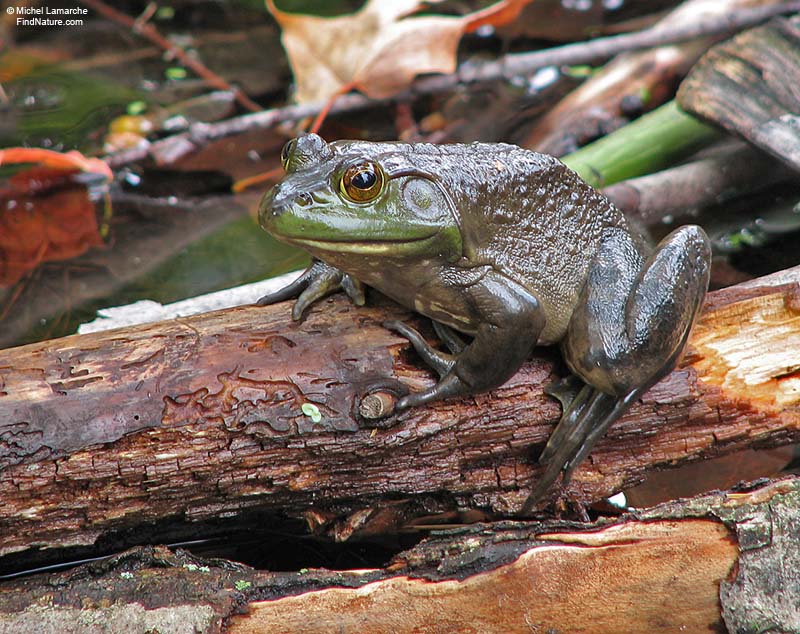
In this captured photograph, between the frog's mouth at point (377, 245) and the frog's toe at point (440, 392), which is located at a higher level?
the frog's mouth at point (377, 245)

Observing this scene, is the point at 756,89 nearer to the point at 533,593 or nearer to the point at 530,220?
the point at 530,220

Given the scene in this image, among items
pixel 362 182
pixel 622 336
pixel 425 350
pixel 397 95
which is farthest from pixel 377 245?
pixel 397 95

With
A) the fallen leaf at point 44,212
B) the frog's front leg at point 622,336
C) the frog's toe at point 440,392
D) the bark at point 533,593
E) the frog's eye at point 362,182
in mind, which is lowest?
the fallen leaf at point 44,212

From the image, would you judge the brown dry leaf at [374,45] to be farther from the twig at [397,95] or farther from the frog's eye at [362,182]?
the frog's eye at [362,182]

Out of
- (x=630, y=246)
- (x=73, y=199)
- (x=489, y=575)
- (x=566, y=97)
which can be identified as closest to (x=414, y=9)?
(x=566, y=97)

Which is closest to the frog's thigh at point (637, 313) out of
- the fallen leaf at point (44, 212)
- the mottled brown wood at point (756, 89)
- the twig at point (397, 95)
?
the mottled brown wood at point (756, 89)
